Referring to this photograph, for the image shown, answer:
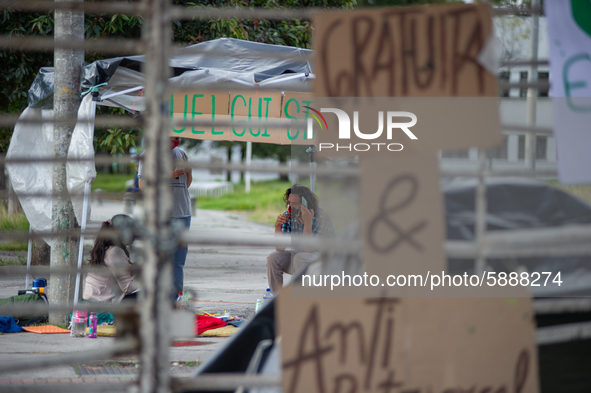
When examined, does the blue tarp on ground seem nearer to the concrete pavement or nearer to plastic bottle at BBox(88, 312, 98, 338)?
the concrete pavement

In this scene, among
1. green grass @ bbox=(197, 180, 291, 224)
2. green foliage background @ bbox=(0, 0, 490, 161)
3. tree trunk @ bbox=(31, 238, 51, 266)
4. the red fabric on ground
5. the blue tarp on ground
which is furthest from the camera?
green grass @ bbox=(197, 180, 291, 224)

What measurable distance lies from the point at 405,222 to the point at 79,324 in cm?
390

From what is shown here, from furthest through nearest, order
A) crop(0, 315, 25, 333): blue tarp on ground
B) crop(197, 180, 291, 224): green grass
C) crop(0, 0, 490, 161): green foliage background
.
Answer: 1. crop(197, 180, 291, 224): green grass
2. crop(0, 0, 490, 161): green foliage background
3. crop(0, 315, 25, 333): blue tarp on ground

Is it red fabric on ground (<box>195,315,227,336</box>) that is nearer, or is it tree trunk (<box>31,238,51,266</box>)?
red fabric on ground (<box>195,315,227,336</box>)

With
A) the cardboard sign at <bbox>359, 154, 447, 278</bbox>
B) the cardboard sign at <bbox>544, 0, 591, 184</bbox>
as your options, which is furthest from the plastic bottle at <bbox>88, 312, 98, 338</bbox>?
the cardboard sign at <bbox>544, 0, 591, 184</bbox>

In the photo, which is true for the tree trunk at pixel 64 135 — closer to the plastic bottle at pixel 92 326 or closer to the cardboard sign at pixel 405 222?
the plastic bottle at pixel 92 326

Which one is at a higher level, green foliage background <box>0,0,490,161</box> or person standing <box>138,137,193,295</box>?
green foliage background <box>0,0,490,161</box>

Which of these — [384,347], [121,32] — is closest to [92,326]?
[384,347]

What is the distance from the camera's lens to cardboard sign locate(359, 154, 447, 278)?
5.56ft

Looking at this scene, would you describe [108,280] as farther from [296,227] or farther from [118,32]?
[118,32]

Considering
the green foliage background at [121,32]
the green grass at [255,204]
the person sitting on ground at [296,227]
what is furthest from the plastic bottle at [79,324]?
the green grass at [255,204]

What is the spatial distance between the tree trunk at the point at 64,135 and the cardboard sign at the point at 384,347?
3888mm

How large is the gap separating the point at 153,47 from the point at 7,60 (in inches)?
251

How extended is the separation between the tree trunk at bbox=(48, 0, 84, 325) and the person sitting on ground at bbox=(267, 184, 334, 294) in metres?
1.98
